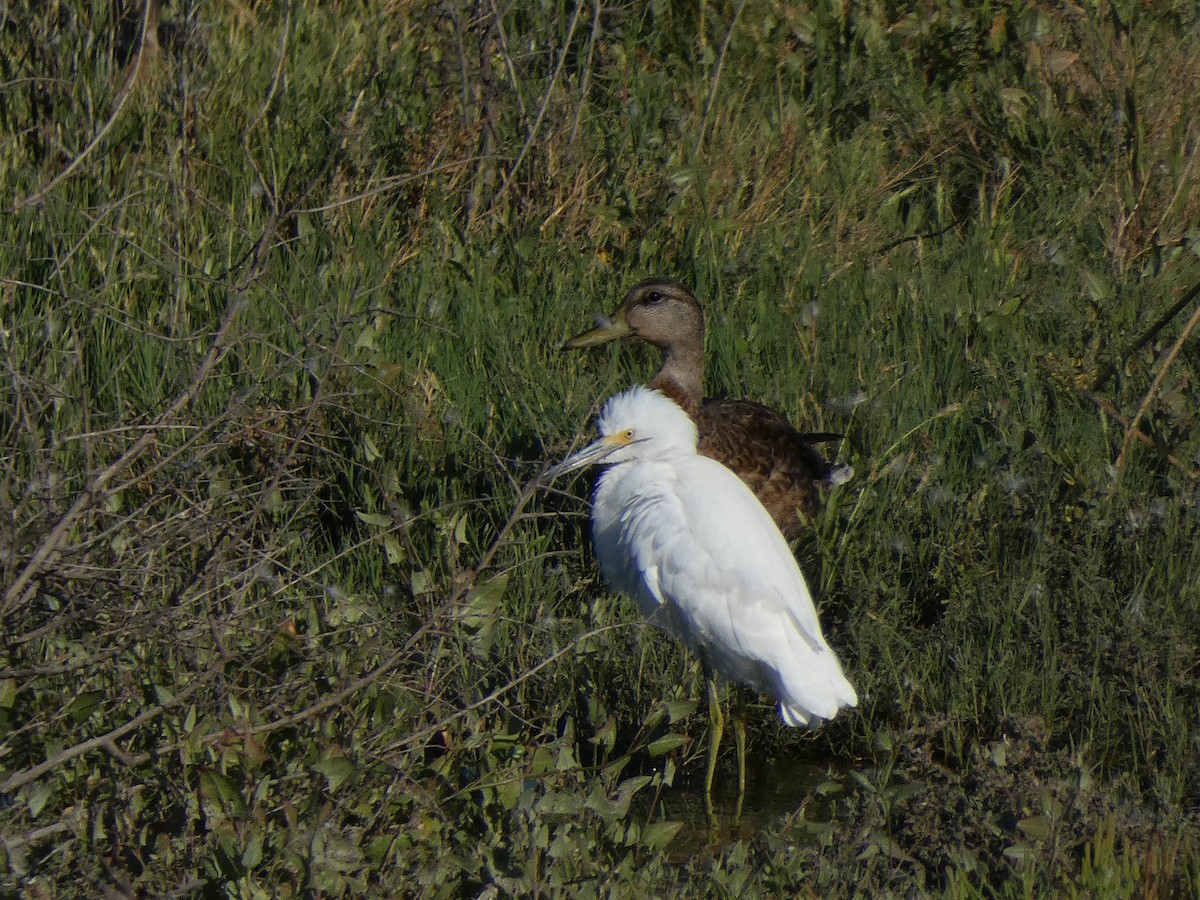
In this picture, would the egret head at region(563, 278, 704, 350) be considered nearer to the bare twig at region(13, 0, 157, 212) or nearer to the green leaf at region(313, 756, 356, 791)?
the bare twig at region(13, 0, 157, 212)

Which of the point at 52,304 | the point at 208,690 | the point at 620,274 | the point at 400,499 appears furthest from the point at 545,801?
the point at 620,274

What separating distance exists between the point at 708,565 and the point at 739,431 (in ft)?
2.90

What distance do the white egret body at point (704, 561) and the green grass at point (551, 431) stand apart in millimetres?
159

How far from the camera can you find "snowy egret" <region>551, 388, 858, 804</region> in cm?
426

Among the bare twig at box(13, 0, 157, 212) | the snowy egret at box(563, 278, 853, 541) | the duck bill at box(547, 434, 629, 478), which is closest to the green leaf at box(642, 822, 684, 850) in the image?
the duck bill at box(547, 434, 629, 478)

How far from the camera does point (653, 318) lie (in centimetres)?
553

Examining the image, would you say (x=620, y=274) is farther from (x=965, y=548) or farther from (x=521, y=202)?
(x=965, y=548)

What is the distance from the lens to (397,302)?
5.71m

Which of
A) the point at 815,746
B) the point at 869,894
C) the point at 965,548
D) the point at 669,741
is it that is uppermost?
the point at 669,741

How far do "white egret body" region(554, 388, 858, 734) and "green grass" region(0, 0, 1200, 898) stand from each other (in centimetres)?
16

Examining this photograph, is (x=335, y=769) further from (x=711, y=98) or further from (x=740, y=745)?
(x=711, y=98)

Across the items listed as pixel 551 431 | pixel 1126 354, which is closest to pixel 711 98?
pixel 1126 354

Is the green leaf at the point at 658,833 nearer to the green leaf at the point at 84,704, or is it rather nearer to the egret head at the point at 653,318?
the green leaf at the point at 84,704

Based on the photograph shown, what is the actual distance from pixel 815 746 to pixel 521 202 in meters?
2.65
